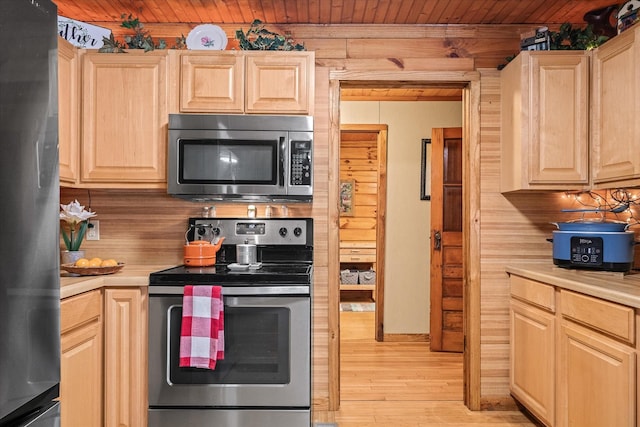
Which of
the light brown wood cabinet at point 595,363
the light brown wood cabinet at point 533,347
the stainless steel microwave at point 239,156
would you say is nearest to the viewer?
the light brown wood cabinet at point 595,363

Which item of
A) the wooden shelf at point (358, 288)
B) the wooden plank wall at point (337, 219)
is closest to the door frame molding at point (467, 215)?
the wooden plank wall at point (337, 219)

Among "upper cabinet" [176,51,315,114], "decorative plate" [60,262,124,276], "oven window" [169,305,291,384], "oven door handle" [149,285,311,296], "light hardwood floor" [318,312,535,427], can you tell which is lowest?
"light hardwood floor" [318,312,535,427]

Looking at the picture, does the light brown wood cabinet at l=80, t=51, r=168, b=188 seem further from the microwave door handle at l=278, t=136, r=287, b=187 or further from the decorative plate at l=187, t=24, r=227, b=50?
the microwave door handle at l=278, t=136, r=287, b=187

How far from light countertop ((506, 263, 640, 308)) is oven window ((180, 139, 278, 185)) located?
151cm

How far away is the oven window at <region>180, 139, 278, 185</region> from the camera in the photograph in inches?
104

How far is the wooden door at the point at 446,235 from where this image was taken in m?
4.30

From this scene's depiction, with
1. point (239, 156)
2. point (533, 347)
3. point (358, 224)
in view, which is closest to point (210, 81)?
point (239, 156)

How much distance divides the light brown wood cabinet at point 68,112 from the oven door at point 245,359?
2.80 ft

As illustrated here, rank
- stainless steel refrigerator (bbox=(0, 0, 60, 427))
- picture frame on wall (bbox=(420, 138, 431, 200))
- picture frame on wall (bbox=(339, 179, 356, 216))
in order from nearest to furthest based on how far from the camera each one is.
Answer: stainless steel refrigerator (bbox=(0, 0, 60, 427))
picture frame on wall (bbox=(420, 138, 431, 200))
picture frame on wall (bbox=(339, 179, 356, 216))

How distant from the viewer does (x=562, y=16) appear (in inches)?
119

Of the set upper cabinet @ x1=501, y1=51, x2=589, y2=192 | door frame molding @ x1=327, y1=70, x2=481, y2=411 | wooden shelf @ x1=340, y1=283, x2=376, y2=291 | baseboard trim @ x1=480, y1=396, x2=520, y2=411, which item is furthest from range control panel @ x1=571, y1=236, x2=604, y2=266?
wooden shelf @ x1=340, y1=283, x2=376, y2=291

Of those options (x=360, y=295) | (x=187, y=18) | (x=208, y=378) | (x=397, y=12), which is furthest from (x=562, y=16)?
(x=360, y=295)

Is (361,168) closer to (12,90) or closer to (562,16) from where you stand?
(562,16)

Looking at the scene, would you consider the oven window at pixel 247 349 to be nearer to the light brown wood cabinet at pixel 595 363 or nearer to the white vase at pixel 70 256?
the white vase at pixel 70 256
